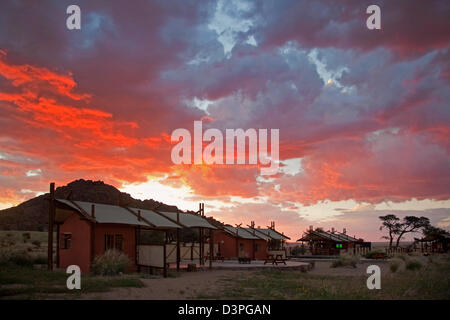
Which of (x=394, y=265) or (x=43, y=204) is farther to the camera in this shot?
(x=43, y=204)

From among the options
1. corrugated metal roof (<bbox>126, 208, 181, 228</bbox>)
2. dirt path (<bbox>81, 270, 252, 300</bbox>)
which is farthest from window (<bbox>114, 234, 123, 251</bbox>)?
dirt path (<bbox>81, 270, 252, 300</bbox>)

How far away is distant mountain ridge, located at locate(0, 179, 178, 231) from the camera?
7250 cm

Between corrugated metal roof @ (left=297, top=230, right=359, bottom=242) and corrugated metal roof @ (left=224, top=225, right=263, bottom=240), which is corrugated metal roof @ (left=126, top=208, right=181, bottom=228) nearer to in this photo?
corrugated metal roof @ (left=224, top=225, right=263, bottom=240)

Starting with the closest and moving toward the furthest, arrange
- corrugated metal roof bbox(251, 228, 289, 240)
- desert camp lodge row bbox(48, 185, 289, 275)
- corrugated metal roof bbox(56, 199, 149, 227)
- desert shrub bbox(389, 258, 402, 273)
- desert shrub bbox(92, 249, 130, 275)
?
desert shrub bbox(92, 249, 130, 275) → desert camp lodge row bbox(48, 185, 289, 275) → corrugated metal roof bbox(56, 199, 149, 227) → desert shrub bbox(389, 258, 402, 273) → corrugated metal roof bbox(251, 228, 289, 240)

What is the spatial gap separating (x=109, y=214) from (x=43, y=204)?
223ft

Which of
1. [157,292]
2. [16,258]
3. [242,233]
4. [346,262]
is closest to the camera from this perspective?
[157,292]

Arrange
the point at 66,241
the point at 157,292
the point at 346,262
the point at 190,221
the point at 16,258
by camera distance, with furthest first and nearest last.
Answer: the point at 346,262, the point at 190,221, the point at 66,241, the point at 16,258, the point at 157,292

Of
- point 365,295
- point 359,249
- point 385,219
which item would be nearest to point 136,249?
point 365,295

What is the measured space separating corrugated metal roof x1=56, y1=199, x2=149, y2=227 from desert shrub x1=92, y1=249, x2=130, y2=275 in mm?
1826

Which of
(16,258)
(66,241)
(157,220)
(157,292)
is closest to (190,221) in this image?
(157,220)

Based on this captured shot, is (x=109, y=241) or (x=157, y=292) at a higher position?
(x=109, y=241)

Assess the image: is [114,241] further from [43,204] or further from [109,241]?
[43,204]

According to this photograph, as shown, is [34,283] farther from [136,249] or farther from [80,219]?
[136,249]

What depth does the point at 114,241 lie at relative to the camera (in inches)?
907
